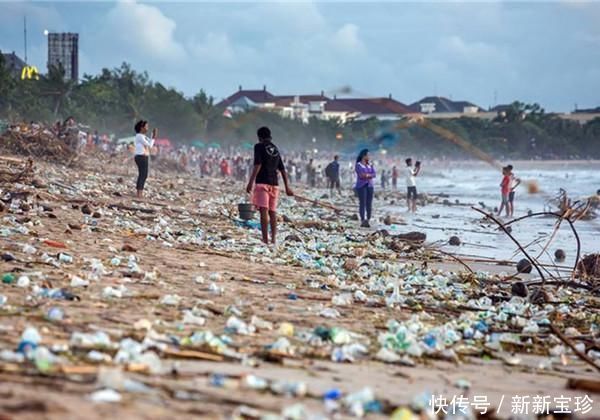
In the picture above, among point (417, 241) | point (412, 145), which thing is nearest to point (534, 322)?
point (417, 241)

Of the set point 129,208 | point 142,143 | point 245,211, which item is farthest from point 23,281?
point 142,143

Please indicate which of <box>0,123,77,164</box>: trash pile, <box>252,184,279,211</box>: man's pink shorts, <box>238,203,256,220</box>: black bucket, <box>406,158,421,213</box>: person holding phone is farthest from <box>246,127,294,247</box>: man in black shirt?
<box>0,123,77,164</box>: trash pile

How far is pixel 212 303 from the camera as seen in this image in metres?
5.38

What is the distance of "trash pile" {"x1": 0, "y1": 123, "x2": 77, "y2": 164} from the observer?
20172 millimetres

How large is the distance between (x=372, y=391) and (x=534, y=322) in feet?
8.66

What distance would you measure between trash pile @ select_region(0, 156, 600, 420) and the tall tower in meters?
52.2

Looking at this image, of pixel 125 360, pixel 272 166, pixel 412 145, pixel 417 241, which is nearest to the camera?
pixel 125 360

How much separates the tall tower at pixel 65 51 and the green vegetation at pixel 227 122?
1.48 m

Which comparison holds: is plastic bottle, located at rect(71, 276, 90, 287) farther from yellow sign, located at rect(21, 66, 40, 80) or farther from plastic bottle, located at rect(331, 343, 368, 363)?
yellow sign, located at rect(21, 66, 40, 80)

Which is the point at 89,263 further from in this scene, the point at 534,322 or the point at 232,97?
the point at 232,97

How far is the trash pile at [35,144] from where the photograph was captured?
20.2 meters

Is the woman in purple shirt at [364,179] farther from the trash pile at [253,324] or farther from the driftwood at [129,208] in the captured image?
the trash pile at [253,324]

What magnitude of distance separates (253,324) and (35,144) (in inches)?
679

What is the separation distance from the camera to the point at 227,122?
8394cm
